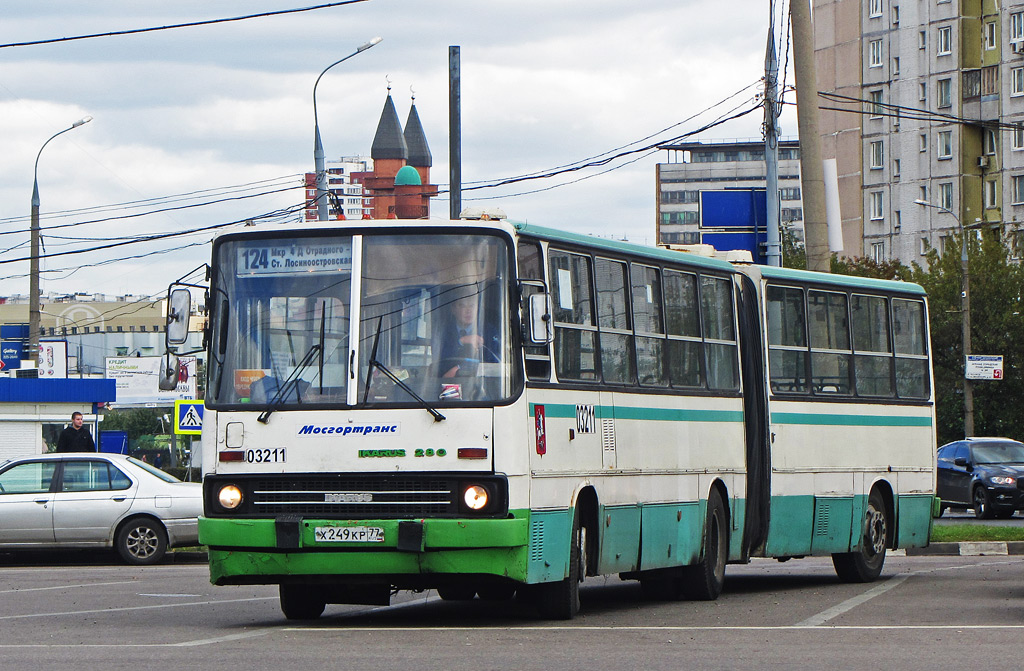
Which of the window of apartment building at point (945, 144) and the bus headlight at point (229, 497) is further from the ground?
the window of apartment building at point (945, 144)

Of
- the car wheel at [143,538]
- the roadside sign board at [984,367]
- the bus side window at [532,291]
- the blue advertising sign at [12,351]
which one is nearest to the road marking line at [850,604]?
the bus side window at [532,291]

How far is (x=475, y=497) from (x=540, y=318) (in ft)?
4.06

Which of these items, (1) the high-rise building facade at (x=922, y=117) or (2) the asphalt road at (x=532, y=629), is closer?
(2) the asphalt road at (x=532, y=629)

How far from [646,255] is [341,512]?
151 inches

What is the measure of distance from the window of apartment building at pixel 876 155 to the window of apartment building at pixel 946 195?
5.03 meters

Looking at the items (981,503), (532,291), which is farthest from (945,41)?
(532,291)

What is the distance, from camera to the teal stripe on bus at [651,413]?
12445 millimetres

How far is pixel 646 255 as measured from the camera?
47.3ft

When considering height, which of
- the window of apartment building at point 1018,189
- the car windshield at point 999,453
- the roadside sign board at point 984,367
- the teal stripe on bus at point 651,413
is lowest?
the car windshield at point 999,453

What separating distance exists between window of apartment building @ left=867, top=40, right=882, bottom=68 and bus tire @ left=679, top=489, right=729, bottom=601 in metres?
81.4

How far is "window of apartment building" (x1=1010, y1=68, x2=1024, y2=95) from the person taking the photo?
85.4 metres

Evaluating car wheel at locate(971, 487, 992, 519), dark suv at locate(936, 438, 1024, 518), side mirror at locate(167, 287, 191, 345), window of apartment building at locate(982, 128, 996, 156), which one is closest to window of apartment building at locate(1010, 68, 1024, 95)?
window of apartment building at locate(982, 128, 996, 156)

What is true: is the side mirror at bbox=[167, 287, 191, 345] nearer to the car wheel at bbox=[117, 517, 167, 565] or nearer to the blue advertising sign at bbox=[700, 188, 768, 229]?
the car wheel at bbox=[117, 517, 167, 565]

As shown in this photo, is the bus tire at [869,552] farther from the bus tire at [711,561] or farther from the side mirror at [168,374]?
the side mirror at [168,374]
